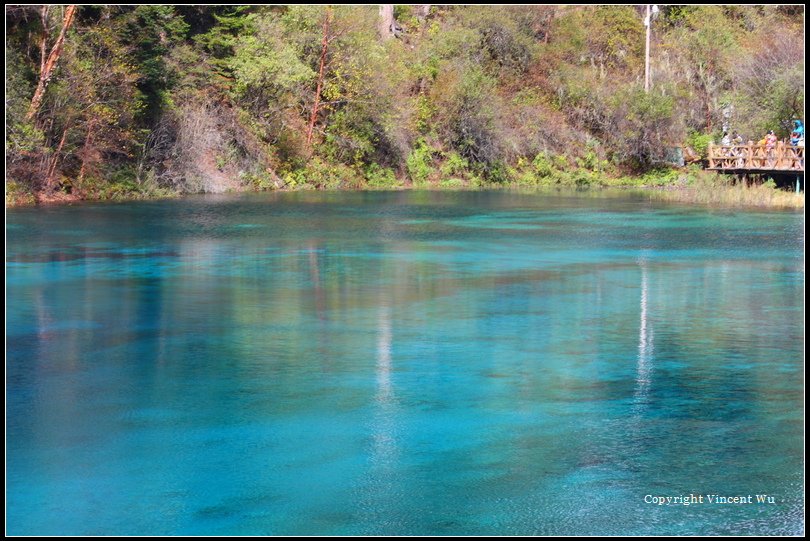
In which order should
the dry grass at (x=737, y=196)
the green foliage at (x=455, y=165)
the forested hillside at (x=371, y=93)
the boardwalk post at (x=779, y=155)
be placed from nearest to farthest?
1. the dry grass at (x=737, y=196)
2. the forested hillside at (x=371, y=93)
3. the boardwalk post at (x=779, y=155)
4. the green foliage at (x=455, y=165)

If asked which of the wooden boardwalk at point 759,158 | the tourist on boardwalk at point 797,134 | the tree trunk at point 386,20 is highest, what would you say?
the tree trunk at point 386,20

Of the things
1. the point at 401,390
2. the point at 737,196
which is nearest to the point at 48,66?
the point at 737,196

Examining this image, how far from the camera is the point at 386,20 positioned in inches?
2517

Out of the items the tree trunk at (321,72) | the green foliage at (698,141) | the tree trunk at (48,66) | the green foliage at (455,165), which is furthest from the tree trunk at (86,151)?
the green foliage at (698,141)

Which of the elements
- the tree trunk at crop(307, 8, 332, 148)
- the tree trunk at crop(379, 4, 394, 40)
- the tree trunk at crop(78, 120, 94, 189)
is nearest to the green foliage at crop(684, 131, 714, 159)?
the tree trunk at crop(379, 4, 394, 40)

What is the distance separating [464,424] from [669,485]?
2.07 m

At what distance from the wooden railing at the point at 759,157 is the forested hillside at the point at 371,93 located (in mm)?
3123

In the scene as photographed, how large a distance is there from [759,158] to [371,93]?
17454mm

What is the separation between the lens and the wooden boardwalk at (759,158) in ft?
134

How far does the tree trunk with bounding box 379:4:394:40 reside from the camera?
63.1m

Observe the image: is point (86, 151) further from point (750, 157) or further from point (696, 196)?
point (750, 157)

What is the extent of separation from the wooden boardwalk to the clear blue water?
18866 millimetres

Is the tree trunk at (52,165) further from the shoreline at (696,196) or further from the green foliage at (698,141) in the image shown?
the green foliage at (698,141)

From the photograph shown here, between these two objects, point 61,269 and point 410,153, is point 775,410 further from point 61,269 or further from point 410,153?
point 410,153
